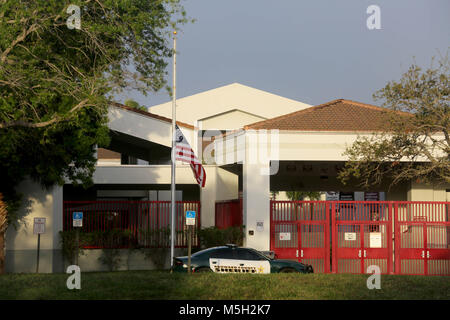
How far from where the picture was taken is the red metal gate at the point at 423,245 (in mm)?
27797

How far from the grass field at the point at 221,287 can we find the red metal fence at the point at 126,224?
584 inches

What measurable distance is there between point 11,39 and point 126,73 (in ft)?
11.2

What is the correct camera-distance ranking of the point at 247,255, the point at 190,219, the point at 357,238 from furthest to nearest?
1. the point at 357,238
2. the point at 247,255
3. the point at 190,219

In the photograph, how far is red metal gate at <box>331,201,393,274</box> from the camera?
1087 inches

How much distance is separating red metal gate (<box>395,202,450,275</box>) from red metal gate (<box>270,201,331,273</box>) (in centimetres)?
288

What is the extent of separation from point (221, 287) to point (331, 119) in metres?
15.9

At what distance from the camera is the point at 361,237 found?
27.7 m

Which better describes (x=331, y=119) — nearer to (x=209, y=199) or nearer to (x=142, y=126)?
(x=209, y=199)

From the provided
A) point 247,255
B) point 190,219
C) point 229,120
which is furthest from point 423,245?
point 229,120

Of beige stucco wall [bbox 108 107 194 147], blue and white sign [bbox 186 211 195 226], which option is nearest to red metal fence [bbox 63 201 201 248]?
beige stucco wall [bbox 108 107 194 147]

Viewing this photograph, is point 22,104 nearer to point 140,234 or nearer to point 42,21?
point 42,21

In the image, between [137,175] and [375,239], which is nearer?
[375,239]

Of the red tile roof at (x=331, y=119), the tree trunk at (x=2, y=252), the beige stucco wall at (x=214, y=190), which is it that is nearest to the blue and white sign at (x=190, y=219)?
the red tile roof at (x=331, y=119)
